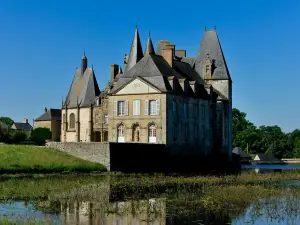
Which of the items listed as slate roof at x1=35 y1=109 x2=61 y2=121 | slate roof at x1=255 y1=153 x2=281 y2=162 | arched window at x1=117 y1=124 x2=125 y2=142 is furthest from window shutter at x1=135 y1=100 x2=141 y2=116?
slate roof at x1=255 y1=153 x2=281 y2=162

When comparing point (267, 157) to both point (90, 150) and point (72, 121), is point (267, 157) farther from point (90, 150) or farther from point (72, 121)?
point (90, 150)

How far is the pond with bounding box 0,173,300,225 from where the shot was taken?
19.1 m

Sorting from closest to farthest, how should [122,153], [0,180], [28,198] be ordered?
[28,198], [0,180], [122,153]

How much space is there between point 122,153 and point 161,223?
23.8m

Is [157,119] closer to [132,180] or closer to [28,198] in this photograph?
[132,180]

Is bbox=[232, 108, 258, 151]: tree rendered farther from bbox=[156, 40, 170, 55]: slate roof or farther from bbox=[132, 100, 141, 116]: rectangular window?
bbox=[132, 100, 141, 116]: rectangular window

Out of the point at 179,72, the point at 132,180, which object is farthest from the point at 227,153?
the point at 132,180

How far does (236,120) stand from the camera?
12625 centimetres

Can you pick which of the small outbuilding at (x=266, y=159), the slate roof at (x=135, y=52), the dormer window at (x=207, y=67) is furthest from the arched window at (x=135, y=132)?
the small outbuilding at (x=266, y=159)

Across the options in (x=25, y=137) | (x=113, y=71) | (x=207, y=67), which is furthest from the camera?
(x=25, y=137)

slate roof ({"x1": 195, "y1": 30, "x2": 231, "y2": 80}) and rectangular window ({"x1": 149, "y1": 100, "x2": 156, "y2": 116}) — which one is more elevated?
slate roof ({"x1": 195, "y1": 30, "x2": 231, "y2": 80})

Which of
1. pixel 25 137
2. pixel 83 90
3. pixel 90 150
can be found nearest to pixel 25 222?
pixel 90 150

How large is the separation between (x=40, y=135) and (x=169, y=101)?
89.3ft

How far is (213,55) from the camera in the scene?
192 ft
